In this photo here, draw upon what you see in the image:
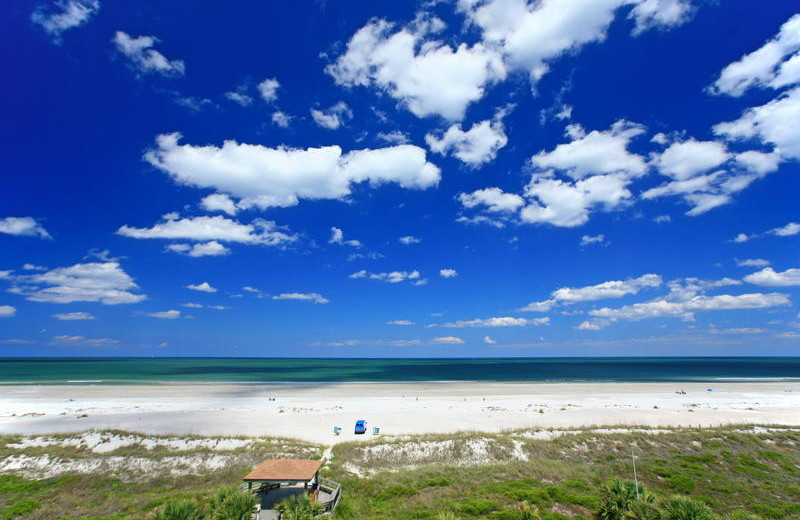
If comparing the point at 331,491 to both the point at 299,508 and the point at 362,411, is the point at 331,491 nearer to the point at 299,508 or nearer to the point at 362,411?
the point at 299,508

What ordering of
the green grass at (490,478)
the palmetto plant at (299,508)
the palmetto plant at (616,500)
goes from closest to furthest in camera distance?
the palmetto plant at (299,508) < the palmetto plant at (616,500) < the green grass at (490,478)

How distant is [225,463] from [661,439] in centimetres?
3667

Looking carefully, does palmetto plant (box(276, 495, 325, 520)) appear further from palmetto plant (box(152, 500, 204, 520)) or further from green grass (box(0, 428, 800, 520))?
palmetto plant (box(152, 500, 204, 520))

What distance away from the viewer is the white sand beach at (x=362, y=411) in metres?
42.9

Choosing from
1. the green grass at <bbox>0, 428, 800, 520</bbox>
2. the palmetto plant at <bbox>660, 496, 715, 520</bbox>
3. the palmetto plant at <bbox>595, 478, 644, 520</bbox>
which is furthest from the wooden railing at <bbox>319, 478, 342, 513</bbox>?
the palmetto plant at <bbox>660, 496, 715, 520</bbox>

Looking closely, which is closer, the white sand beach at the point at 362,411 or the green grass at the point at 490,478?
the green grass at the point at 490,478

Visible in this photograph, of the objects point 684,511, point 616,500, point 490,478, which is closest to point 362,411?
point 490,478

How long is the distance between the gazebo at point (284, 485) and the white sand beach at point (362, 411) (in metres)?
15.1

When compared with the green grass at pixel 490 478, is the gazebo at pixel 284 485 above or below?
above

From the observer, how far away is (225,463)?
30.1 m

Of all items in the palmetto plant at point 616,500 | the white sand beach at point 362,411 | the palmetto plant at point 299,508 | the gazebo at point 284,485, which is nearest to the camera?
the palmetto plant at point 299,508

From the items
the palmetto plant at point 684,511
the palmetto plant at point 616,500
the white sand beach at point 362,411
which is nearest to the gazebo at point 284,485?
the palmetto plant at point 616,500

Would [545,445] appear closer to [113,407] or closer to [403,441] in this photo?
[403,441]

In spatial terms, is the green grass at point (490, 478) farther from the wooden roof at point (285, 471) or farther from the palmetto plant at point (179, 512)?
the palmetto plant at point (179, 512)
